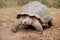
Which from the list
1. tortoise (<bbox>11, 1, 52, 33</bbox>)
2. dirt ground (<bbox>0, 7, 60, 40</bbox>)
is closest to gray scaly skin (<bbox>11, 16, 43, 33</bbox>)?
tortoise (<bbox>11, 1, 52, 33</bbox>)

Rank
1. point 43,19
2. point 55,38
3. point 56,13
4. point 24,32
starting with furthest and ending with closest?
point 56,13 → point 43,19 → point 24,32 → point 55,38

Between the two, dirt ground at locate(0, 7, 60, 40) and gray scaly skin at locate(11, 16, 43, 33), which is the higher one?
gray scaly skin at locate(11, 16, 43, 33)

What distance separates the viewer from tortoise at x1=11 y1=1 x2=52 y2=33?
226 inches

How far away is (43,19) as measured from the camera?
19.9ft

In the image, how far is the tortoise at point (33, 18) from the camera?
5738mm

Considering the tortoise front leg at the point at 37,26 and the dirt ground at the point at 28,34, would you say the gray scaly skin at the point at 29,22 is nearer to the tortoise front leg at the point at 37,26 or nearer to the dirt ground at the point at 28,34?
the tortoise front leg at the point at 37,26

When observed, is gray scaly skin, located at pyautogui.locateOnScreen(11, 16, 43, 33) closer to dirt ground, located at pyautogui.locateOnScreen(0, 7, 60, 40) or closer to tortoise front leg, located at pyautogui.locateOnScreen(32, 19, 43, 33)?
tortoise front leg, located at pyautogui.locateOnScreen(32, 19, 43, 33)

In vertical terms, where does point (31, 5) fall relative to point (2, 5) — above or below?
above

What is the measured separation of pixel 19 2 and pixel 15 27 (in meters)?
4.48

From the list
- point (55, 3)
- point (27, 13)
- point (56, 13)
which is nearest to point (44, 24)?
point (27, 13)

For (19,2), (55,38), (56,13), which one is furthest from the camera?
(19,2)

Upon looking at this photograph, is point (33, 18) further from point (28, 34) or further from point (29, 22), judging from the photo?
point (28, 34)

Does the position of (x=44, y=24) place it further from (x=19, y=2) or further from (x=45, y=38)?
(x=19, y=2)

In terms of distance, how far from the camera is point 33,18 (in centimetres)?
589
